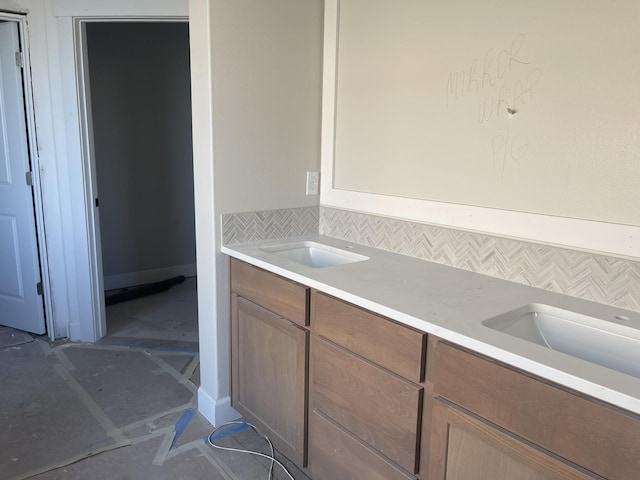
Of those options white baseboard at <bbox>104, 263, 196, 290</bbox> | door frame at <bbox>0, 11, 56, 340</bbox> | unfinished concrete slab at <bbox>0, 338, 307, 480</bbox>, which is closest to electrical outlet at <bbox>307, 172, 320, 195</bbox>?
unfinished concrete slab at <bbox>0, 338, 307, 480</bbox>

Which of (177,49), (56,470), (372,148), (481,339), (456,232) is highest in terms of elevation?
(177,49)

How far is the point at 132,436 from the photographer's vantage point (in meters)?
2.20

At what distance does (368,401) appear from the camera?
4.97 ft

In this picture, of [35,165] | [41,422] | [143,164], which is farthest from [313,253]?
[143,164]

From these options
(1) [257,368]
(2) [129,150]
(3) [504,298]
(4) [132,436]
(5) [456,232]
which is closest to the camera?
(3) [504,298]

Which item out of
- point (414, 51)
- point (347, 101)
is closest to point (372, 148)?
point (347, 101)

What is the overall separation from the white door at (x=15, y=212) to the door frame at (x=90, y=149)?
38 centimetres

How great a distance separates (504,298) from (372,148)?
3.17 feet

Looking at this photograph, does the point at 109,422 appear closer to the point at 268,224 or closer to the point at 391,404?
the point at 268,224

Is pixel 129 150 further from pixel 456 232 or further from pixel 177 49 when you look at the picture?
pixel 456 232

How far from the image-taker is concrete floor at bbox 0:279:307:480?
1.99 m

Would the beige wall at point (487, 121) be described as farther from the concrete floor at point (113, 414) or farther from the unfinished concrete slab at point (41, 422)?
the unfinished concrete slab at point (41, 422)

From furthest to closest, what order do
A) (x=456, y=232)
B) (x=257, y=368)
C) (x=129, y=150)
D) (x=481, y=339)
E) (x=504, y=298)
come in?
(x=129, y=150)
(x=257, y=368)
(x=456, y=232)
(x=504, y=298)
(x=481, y=339)

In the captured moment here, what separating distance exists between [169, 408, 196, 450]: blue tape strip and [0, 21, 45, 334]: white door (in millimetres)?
1566
